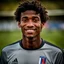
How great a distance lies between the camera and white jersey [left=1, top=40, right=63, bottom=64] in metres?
4.08

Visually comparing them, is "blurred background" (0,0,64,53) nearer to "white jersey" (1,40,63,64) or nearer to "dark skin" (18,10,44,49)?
"white jersey" (1,40,63,64)

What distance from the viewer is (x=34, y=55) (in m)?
4.09

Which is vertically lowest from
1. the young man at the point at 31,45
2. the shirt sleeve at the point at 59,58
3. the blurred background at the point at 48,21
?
the blurred background at the point at 48,21

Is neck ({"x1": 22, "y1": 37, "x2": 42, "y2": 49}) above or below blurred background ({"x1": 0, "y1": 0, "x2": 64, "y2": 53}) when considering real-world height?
above

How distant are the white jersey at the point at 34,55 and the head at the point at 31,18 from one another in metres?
0.22

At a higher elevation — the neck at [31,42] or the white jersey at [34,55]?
the neck at [31,42]

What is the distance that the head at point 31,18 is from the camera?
3939mm

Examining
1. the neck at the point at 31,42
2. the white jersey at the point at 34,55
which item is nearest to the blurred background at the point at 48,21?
the white jersey at the point at 34,55

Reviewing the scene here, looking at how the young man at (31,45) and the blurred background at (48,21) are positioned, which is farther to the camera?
the blurred background at (48,21)

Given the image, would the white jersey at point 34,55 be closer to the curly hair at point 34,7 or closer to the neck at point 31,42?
the neck at point 31,42

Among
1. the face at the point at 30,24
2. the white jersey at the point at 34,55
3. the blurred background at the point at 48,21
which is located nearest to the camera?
the face at the point at 30,24

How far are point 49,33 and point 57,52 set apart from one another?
11722 millimetres

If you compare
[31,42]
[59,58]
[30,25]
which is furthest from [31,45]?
[59,58]

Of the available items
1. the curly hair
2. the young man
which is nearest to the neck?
the young man
